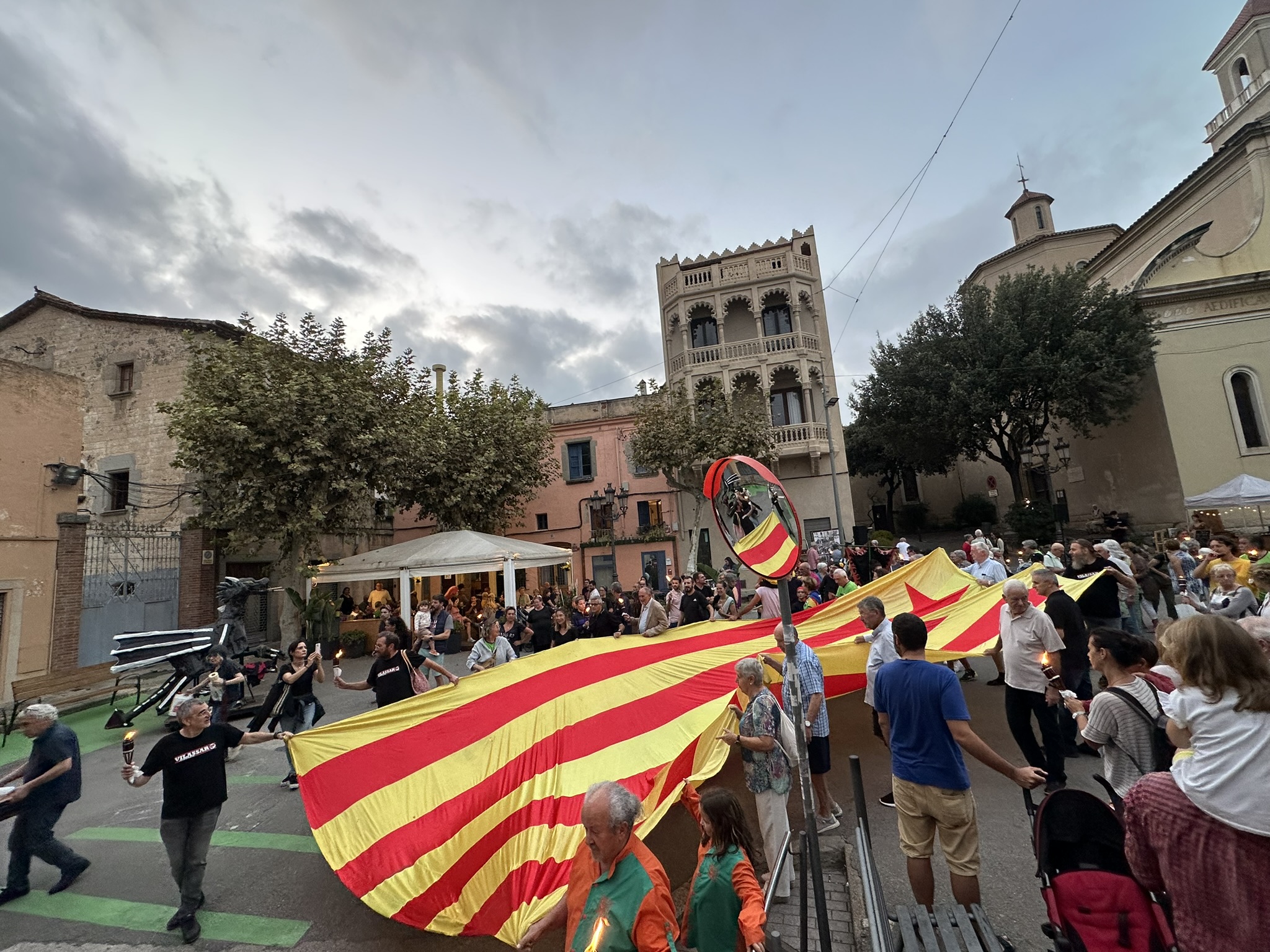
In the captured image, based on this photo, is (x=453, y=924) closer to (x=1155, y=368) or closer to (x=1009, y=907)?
(x=1009, y=907)

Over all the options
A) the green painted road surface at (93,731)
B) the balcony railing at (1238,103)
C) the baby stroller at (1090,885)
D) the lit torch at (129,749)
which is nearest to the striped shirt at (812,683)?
the baby stroller at (1090,885)

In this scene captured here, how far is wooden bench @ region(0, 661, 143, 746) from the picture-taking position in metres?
9.42

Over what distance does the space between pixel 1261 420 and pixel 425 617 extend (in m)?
28.8

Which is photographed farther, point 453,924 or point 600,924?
point 453,924

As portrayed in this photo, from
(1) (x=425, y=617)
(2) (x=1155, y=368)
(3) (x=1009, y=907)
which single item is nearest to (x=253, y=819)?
(1) (x=425, y=617)

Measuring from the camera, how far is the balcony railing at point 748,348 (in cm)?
2525

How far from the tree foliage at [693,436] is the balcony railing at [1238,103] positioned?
26.3m

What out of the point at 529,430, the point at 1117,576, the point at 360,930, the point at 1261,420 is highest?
the point at 529,430

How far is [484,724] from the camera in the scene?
4.83 meters

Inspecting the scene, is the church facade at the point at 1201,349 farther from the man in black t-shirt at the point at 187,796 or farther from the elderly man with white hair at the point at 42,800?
the elderly man with white hair at the point at 42,800

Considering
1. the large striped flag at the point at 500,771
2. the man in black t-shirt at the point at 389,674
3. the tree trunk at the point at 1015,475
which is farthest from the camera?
the tree trunk at the point at 1015,475

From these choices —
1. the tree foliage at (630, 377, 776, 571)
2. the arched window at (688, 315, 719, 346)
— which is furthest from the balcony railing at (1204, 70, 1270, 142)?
the tree foliage at (630, 377, 776, 571)

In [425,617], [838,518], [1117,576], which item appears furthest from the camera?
[838,518]

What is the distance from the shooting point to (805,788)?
10.0 ft
